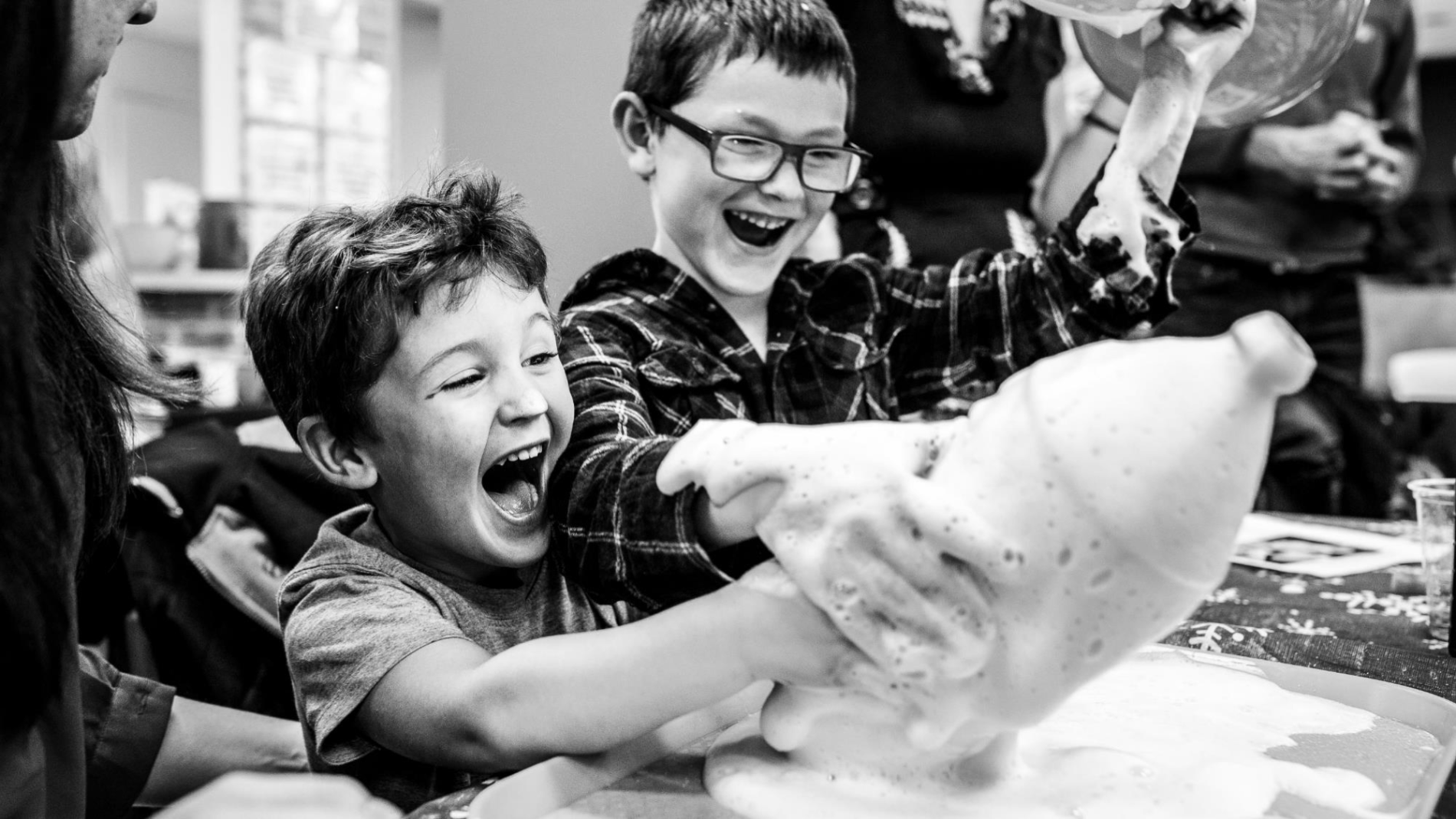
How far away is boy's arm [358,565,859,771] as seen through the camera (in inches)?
28.0

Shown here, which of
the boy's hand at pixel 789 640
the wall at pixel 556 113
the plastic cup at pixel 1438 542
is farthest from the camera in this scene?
the wall at pixel 556 113

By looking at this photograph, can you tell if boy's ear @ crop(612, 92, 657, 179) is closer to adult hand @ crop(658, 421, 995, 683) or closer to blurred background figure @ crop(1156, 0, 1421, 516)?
adult hand @ crop(658, 421, 995, 683)

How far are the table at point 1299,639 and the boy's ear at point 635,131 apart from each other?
2.09ft

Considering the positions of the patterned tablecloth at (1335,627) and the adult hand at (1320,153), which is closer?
the patterned tablecloth at (1335,627)

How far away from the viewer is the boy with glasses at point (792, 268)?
109 centimetres

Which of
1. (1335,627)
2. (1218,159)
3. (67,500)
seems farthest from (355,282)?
(1218,159)

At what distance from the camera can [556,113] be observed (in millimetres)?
1697

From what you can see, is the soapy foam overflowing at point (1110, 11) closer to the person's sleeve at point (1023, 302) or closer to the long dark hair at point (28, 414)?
the person's sleeve at point (1023, 302)

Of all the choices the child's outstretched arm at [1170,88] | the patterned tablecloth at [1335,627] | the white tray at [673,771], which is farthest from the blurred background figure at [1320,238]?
the white tray at [673,771]

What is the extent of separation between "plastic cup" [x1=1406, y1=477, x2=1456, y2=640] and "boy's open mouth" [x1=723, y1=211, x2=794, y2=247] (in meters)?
0.69

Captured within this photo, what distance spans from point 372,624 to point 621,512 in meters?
0.20

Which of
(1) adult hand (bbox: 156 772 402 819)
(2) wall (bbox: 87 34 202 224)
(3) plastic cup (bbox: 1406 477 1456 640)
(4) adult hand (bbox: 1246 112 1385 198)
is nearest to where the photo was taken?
(1) adult hand (bbox: 156 772 402 819)

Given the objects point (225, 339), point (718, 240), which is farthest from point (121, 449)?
point (225, 339)

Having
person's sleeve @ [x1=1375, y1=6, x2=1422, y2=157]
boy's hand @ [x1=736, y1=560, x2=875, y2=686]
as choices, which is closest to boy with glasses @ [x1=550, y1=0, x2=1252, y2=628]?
boy's hand @ [x1=736, y1=560, x2=875, y2=686]
